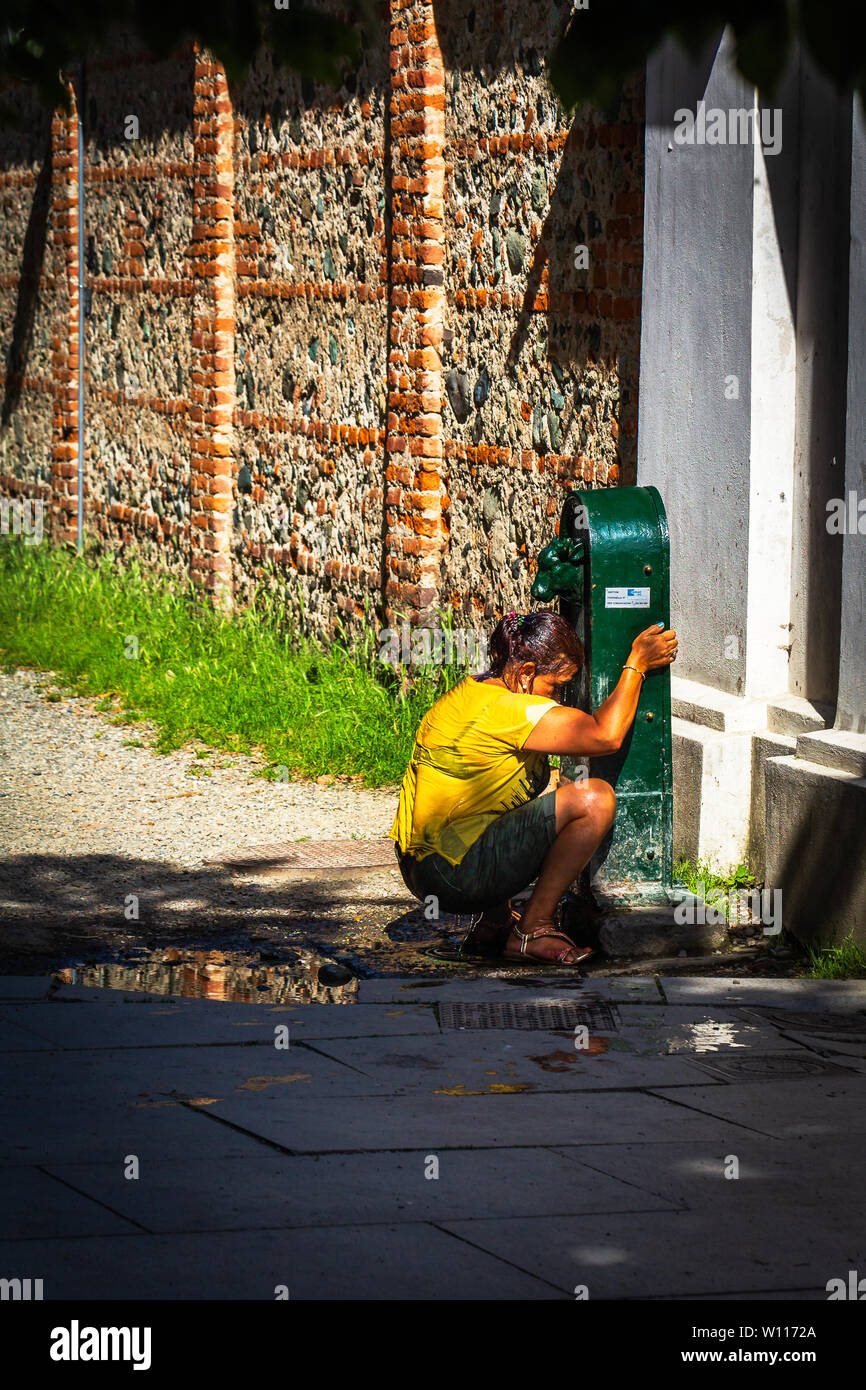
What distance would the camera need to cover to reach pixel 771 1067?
14.7 feet

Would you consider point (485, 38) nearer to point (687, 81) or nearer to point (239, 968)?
point (687, 81)

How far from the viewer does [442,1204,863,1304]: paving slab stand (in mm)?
3199

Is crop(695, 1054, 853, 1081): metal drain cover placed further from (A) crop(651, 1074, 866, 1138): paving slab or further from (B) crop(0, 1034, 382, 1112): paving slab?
(B) crop(0, 1034, 382, 1112): paving slab

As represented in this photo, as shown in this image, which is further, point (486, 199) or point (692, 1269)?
point (486, 199)

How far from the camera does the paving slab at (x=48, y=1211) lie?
3.39m

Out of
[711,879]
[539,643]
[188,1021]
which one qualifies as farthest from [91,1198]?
[711,879]

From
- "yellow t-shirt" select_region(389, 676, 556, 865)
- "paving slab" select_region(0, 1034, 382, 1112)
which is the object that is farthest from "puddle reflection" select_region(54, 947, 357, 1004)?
"paving slab" select_region(0, 1034, 382, 1112)

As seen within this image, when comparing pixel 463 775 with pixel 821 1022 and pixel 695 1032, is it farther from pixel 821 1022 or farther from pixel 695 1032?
pixel 821 1022

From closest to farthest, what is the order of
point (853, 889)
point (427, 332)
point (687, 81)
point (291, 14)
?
point (291, 14) → point (853, 889) → point (687, 81) → point (427, 332)

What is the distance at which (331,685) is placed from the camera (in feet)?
30.3

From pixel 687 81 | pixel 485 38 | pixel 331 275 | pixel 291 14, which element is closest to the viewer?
pixel 291 14

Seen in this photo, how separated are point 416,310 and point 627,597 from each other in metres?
3.69

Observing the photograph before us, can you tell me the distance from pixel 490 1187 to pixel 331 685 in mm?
5752

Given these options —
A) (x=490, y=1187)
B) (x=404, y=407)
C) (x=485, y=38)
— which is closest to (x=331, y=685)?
(x=404, y=407)
